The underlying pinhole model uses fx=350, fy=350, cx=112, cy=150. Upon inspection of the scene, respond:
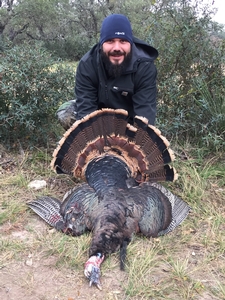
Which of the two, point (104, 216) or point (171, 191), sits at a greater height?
point (104, 216)

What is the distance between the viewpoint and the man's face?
340 centimetres

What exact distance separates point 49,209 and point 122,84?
56.6 inches

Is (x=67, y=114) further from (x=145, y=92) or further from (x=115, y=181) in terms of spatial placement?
(x=115, y=181)

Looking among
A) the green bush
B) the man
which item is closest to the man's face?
the man

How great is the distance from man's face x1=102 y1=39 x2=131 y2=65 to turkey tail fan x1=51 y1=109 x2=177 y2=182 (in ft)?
1.89

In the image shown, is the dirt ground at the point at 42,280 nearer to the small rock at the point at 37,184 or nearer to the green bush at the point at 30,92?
the small rock at the point at 37,184

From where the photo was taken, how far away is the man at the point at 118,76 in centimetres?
342

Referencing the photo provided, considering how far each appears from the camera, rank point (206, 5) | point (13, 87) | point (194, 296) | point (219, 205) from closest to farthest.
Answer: point (194, 296) < point (219, 205) < point (13, 87) < point (206, 5)

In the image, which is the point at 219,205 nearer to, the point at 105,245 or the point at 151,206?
the point at 151,206

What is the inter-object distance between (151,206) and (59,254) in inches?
32.7

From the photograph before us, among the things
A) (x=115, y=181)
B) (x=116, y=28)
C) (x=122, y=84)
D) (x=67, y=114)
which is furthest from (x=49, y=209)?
(x=116, y=28)

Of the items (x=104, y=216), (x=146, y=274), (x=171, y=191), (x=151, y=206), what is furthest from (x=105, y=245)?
(x=171, y=191)

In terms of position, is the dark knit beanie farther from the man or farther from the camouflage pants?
the camouflage pants

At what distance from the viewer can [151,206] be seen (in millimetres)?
2896
